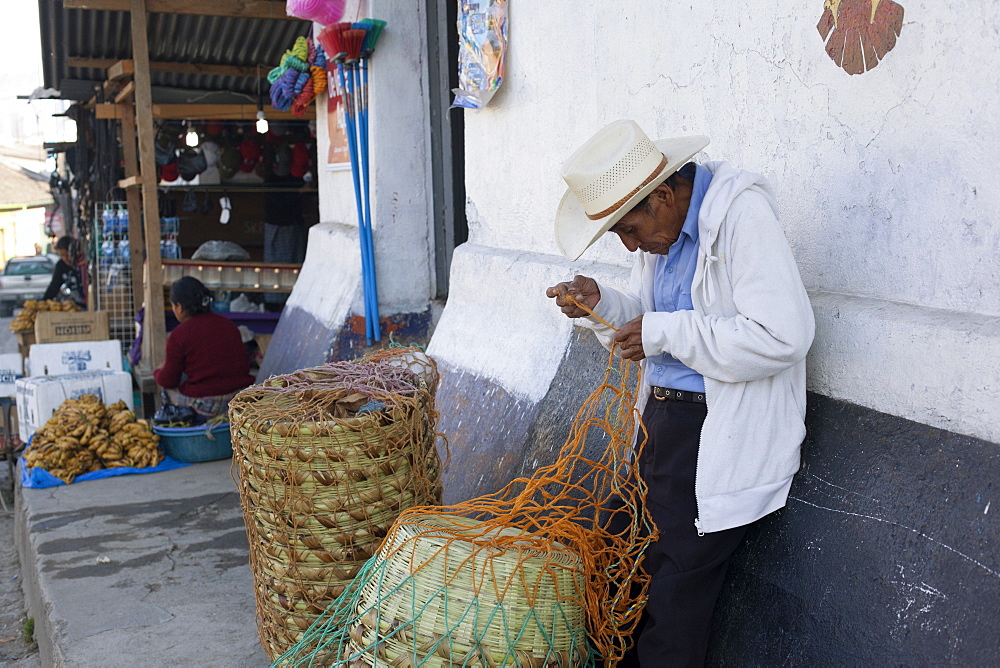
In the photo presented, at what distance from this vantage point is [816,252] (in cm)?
247

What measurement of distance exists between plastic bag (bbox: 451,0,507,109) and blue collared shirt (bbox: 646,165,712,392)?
6.64 feet

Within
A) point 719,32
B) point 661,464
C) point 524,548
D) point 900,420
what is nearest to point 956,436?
point 900,420

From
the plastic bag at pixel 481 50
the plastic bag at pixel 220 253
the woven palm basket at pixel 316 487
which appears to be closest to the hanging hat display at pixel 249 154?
the plastic bag at pixel 220 253

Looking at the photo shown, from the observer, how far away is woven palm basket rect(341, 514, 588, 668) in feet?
7.23

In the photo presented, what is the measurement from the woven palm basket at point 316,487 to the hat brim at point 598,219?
A: 787mm

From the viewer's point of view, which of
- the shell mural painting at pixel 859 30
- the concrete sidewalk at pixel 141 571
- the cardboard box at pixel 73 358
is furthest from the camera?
the cardboard box at pixel 73 358

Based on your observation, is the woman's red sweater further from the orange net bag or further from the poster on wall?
the orange net bag

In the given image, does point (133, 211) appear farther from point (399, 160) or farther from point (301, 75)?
point (399, 160)

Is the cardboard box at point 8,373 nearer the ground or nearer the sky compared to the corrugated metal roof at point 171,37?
nearer the ground

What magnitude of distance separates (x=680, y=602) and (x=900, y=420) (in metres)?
0.69

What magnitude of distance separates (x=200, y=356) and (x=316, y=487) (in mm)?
3794

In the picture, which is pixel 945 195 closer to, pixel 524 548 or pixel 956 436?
pixel 956 436

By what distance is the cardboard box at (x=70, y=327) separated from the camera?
25.4ft

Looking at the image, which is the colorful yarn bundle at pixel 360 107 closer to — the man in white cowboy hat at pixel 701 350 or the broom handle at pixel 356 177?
the broom handle at pixel 356 177
